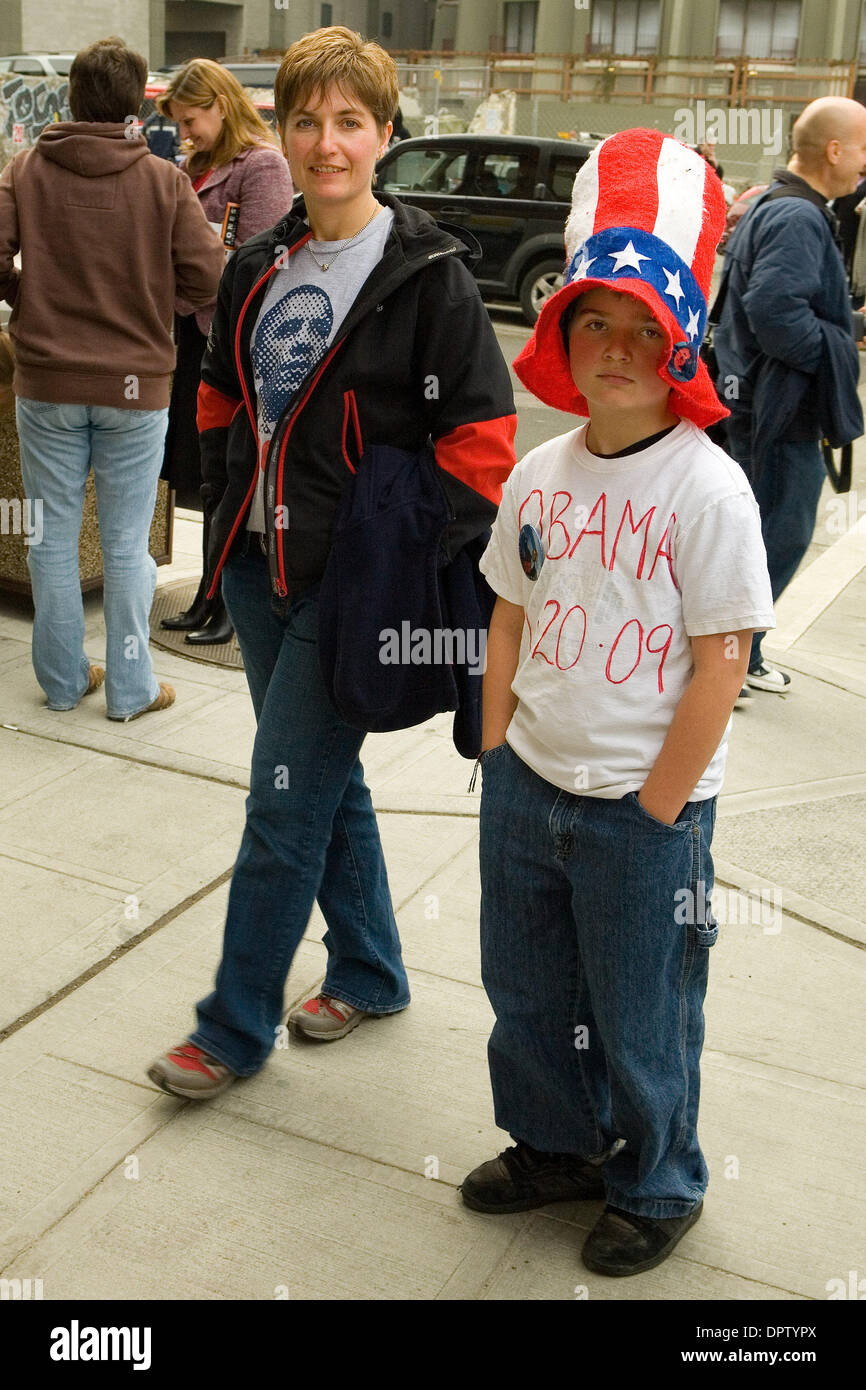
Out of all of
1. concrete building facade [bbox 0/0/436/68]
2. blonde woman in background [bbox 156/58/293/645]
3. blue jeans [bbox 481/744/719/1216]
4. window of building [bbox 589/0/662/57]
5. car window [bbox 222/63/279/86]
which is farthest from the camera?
window of building [bbox 589/0/662/57]

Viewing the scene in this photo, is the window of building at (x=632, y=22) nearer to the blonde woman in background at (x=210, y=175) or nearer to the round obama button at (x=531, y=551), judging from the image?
the blonde woman in background at (x=210, y=175)

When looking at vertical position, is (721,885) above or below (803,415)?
below

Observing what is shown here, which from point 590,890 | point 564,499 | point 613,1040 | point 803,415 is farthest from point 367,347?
point 803,415

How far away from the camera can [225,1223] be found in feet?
8.28

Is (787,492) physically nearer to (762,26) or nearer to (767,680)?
(767,680)

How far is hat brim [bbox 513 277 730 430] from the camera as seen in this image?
201 cm

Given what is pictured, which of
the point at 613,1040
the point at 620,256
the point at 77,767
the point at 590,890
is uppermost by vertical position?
the point at 620,256

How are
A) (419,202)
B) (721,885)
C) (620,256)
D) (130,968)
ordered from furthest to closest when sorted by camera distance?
(419,202), (721,885), (130,968), (620,256)

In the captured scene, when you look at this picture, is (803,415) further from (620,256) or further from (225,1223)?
(225,1223)

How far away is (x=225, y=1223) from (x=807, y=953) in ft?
5.43

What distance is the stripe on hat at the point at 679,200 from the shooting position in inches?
81.5

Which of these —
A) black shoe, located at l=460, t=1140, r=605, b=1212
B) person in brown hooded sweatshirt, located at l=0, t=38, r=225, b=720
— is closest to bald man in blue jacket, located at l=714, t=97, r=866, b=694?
person in brown hooded sweatshirt, located at l=0, t=38, r=225, b=720

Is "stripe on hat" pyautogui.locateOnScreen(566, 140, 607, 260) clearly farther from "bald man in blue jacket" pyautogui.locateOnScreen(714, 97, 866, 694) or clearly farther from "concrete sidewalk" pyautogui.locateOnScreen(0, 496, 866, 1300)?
"bald man in blue jacket" pyautogui.locateOnScreen(714, 97, 866, 694)

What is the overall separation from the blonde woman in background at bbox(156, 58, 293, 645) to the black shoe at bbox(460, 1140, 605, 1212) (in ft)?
9.88
